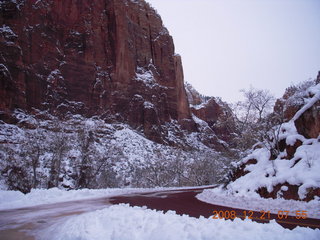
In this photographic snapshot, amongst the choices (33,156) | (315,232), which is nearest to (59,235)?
(315,232)

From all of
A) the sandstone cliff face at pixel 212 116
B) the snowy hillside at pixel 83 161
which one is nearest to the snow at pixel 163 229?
the snowy hillside at pixel 83 161

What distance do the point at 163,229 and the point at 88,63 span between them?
86.4m

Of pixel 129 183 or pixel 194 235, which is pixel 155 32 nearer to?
pixel 129 183

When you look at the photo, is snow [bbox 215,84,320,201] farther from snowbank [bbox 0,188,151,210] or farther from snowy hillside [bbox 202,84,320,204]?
snowbank [bbox 0,188,151,210]

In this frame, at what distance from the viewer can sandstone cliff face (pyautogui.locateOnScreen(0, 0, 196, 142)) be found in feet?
235

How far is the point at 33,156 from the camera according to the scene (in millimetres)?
25562

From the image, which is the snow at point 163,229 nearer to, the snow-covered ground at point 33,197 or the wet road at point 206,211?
the wet road at point 206,211

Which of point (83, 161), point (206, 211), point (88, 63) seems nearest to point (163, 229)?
point (206, 211)

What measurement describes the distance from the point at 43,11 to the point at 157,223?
93.8 meters

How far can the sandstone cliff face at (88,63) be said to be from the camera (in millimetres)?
71562

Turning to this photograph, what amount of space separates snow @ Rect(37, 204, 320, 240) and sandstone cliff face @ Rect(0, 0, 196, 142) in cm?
6203

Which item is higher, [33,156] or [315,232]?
[33,156]

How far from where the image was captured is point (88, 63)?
8562 centimetres

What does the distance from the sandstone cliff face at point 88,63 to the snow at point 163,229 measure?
62.0 metres
